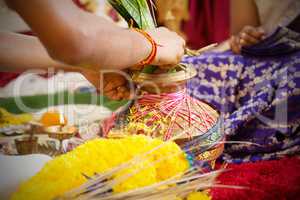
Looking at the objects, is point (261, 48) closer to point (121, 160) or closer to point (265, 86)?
point (265, 86)

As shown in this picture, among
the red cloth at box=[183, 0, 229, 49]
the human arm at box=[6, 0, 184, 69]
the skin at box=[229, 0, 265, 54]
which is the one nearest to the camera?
the human arm at box=[6, 0, 184, 69]

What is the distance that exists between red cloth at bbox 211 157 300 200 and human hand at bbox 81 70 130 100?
22cm

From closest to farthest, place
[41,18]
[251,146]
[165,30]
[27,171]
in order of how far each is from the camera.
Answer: [41,18], [27,171], [165,30], [251,146]

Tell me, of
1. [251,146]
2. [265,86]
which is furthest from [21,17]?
[265,86]

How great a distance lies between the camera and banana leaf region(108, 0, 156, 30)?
2.22 ft

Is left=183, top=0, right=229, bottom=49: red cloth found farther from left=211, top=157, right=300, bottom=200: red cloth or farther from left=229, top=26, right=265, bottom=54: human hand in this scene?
left=211, top=157, right=300, bottom=200: red cloth

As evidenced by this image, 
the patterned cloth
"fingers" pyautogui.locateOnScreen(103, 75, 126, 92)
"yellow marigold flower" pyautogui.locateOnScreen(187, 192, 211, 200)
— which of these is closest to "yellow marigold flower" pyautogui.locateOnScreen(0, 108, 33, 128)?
"fingers" pyautogui.locateOnScreen(103, 75, 126, 92)

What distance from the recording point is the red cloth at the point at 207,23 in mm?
2414

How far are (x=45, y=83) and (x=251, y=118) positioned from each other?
77 centimetres

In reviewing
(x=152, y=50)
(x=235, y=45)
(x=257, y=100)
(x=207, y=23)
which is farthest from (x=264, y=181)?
Result: (x=207, y=23)

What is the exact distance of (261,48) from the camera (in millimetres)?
1329

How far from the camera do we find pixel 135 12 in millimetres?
681

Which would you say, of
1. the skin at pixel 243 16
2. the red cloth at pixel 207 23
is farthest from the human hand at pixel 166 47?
the red cloth at pixel 207 23

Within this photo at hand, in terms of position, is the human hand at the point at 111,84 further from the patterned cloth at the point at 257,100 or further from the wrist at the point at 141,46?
the patterned cloth at the point at 257,100
